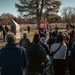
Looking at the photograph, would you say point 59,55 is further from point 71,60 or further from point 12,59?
point 12,59

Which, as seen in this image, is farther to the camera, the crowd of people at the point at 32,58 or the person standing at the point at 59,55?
→ the person standing at the point at 59,55

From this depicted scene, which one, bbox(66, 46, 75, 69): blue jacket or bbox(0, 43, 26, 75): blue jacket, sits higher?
bbox(0, 43, 26, 75): blue jacket

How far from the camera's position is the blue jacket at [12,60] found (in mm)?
5152

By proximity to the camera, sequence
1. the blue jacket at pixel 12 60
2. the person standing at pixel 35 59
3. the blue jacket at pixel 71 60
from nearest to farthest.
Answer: the blue jacket at pixel 12 60 → the person standing at pixel 35 59 → the blue jacket at pixel 71 60

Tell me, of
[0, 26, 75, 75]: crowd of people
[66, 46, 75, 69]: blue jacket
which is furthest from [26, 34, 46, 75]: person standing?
[66, 46, 75, 69]: blue jacket

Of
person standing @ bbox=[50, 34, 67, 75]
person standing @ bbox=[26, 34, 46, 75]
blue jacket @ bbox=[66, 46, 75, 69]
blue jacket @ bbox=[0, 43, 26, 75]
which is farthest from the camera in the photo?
person standing @ bbox=[50, 34, 67, 75]

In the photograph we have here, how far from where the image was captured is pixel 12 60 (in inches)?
204

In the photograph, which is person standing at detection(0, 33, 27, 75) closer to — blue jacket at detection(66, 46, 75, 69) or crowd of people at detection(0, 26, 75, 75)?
crowd of people at detection(0, 26, 75, 75)

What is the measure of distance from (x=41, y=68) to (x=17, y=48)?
3.82ft

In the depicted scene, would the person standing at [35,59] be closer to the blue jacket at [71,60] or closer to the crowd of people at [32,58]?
the crowd of people at [32,58]

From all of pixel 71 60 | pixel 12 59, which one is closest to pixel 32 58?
pixel 71 60

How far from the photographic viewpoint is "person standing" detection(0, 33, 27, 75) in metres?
5.16

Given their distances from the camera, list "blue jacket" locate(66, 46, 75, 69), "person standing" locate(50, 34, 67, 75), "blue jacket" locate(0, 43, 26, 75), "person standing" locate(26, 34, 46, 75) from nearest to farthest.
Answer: "blue jacket" locate(0, 43, 26, 75)
"person standing" locate(26, 34, 46, 75)
"blue jacket" locate(66, 46, 75, 69)
"person standing" locate(50, 34, 67, 75)

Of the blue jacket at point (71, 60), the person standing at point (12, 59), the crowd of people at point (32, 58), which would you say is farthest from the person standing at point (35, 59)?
the person standing at point (12, 59)
